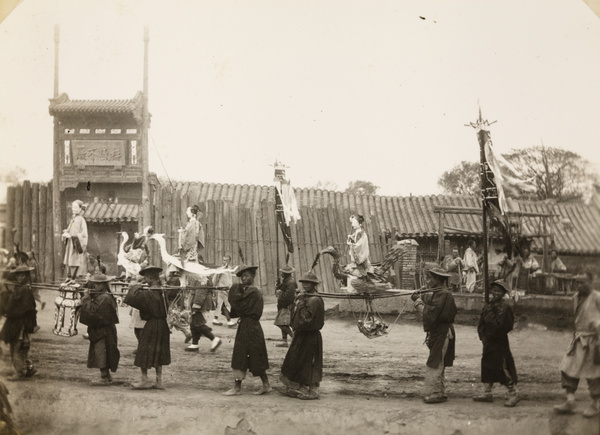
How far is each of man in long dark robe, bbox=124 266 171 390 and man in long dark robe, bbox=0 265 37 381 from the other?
1.17 metres

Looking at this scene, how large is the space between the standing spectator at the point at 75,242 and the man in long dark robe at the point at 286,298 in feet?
7.68

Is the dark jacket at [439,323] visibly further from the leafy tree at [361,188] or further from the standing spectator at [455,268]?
the standing spectator at [455,268]

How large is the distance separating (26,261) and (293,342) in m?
3.21

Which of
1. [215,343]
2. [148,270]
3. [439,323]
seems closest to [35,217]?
[148,270]

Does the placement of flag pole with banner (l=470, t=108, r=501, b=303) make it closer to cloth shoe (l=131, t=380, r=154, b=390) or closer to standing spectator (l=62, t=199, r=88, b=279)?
cloth shoe (l=131, t=380, r=154, b=390)

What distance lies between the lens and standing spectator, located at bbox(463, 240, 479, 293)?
8.77 metres

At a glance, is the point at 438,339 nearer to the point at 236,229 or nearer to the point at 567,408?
the point at 567,408

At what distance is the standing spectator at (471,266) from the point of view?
8766 millimetres

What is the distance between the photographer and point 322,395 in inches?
260

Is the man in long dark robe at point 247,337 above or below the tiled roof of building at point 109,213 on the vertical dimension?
below

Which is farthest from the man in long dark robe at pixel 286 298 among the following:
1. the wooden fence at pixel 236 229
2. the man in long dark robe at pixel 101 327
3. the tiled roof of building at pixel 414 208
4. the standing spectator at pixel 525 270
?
the standing spectator at pixel 525 270

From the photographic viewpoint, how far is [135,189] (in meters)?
7.57

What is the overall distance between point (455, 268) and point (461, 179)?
152cm

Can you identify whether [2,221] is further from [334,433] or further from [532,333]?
[532,333]
